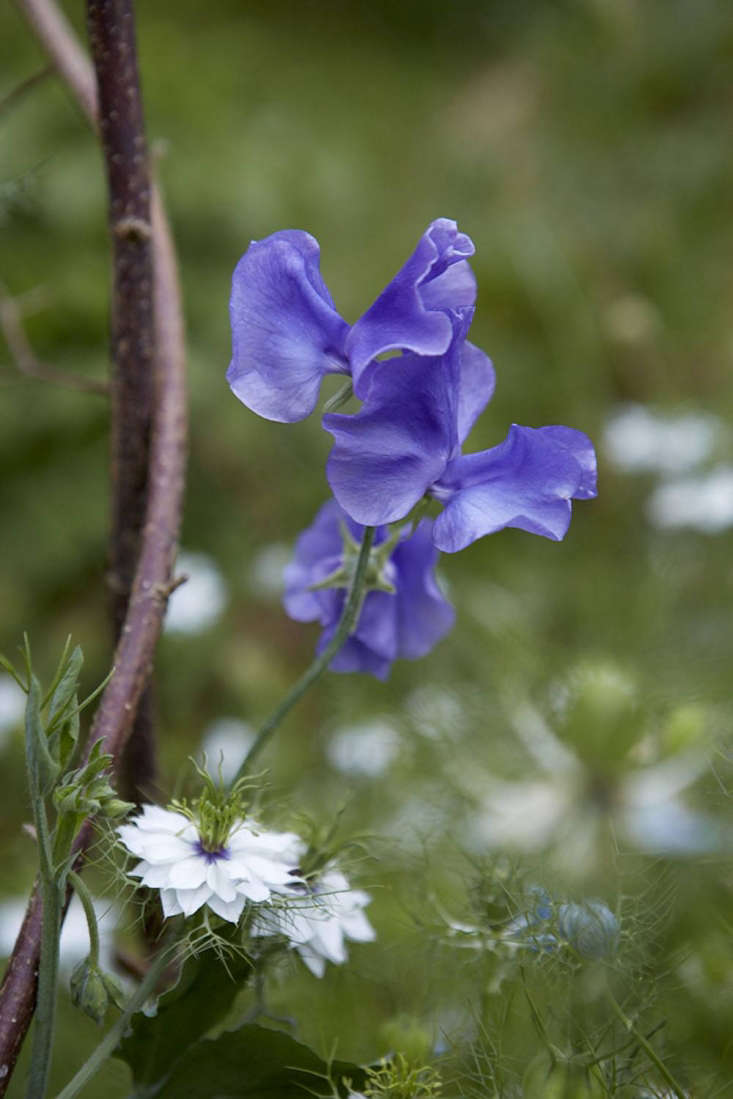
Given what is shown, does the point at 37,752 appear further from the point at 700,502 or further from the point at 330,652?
the point at 700,502

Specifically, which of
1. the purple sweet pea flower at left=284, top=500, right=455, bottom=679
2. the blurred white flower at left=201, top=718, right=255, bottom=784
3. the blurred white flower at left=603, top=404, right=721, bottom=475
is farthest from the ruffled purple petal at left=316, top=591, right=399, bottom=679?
the blurred white flower at left=603, top=404, right=721, bottom=475

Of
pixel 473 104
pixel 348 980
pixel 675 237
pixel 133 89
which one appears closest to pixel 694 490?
pixel 348 980

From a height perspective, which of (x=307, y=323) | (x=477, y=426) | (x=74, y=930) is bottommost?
(x=477, y=426)

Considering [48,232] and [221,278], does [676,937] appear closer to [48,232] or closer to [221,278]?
[221,278]

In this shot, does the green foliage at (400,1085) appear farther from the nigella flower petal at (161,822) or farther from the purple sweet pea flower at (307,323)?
the purple sweet pea flower at (307,323)

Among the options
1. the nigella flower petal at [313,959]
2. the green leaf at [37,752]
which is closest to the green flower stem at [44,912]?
the green leaf at [37,752]

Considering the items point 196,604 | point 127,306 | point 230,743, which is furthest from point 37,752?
point 196,604
